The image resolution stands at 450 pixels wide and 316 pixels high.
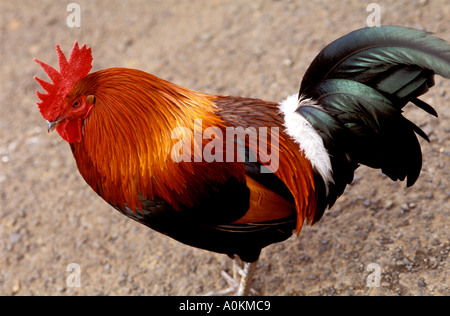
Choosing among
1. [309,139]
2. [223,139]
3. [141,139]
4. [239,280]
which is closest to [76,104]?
[141,139]

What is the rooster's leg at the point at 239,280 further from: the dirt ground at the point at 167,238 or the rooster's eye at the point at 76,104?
the rooster's eye at the point at 76,104

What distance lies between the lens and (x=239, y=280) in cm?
382

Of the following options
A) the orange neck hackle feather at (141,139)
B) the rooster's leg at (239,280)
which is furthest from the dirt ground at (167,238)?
the orange neck hackle feather at (141,139)

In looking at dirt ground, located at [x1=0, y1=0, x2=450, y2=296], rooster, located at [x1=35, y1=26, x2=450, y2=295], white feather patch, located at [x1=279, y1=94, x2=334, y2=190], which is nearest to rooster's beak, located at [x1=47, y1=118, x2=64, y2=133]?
rooster, located at [x1=35, y1=26, x2=450, y2=295]

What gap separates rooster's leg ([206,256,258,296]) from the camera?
137 inches

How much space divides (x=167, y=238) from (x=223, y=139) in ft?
5.43

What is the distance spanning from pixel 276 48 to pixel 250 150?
9.46 ft

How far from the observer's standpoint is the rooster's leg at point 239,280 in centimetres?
348

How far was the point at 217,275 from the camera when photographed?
3.89 meters

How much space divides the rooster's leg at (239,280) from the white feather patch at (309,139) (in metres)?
0.99

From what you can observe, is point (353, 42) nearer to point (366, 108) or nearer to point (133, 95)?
point (366, 108)

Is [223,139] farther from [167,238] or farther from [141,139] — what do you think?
[167,238]

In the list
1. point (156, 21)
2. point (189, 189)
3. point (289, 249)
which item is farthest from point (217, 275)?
point (156, 21)

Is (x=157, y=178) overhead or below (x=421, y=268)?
overhead
